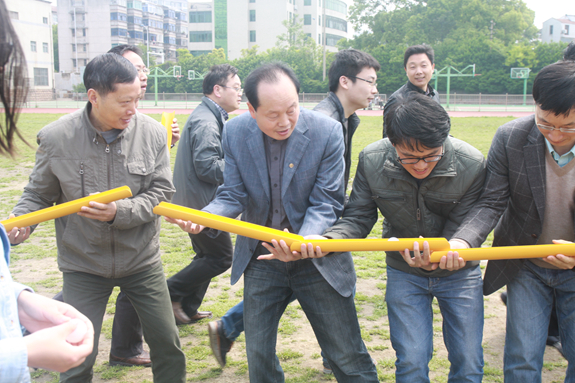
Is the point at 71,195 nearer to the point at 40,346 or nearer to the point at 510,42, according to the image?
the point at 40,346

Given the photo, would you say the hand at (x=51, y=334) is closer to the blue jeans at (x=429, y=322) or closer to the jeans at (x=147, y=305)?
the jeans at (x=147, y=305)

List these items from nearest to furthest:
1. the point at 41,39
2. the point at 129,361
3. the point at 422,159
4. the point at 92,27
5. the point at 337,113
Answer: the point at 422,159
the point at 129,361
the point at 337,113
the point at 41,39
the point at 92,27

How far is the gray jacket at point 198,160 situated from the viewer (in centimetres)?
443

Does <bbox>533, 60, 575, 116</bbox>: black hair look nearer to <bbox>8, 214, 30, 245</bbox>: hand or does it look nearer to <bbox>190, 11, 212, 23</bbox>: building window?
<bbox>8, 214, 30, 245</bbox>: hand

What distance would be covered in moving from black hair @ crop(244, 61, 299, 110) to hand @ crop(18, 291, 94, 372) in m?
1.61

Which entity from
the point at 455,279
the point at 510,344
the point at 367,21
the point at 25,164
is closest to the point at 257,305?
the point at 455,279

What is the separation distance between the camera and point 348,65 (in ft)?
14.4

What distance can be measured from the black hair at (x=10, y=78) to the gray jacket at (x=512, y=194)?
7.32 feet

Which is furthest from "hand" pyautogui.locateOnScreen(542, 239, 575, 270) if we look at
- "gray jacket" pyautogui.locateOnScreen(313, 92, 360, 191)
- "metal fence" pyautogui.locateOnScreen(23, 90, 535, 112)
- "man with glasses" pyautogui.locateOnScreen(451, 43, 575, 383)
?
"metal fence" pyautogui.locateOnScreen(23, 90, 535, 112)

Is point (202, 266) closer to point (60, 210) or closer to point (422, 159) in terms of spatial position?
point (60, 210)

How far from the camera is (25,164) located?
1280 cm

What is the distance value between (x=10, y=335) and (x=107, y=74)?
1884 millimetres

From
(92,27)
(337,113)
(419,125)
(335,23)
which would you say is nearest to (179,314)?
(337,113)

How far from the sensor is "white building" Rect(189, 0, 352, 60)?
7562 centimetres
